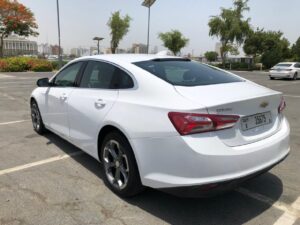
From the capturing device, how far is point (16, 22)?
3406cm

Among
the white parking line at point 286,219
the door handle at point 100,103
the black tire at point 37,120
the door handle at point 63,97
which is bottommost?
the white parking line at point 286,219

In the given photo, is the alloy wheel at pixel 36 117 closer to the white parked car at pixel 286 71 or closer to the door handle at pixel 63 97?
the door handle at pixel 63 97

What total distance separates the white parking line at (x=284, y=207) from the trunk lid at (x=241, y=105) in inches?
29.9

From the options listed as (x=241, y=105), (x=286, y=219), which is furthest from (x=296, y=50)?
(x=241, y=105)

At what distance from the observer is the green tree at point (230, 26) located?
48.4 meters

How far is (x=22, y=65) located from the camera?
28172mm

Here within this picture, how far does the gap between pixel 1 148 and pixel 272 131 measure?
164 inches

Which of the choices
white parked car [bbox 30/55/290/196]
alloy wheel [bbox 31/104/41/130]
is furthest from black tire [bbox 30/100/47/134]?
white parked car [bbox 30/55/290/196]

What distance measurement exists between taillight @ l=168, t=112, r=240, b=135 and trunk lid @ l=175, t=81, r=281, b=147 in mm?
54

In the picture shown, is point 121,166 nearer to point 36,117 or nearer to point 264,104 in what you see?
point 264,104

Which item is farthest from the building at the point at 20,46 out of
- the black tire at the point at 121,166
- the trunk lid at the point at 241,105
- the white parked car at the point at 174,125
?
the trunk lid at the point at 241,105

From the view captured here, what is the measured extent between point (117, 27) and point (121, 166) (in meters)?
44.0

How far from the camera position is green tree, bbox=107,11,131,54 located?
45.1 meters

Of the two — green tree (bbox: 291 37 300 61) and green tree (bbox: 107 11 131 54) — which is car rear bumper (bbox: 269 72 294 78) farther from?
green tree (bbox: 291 37 300 61)
